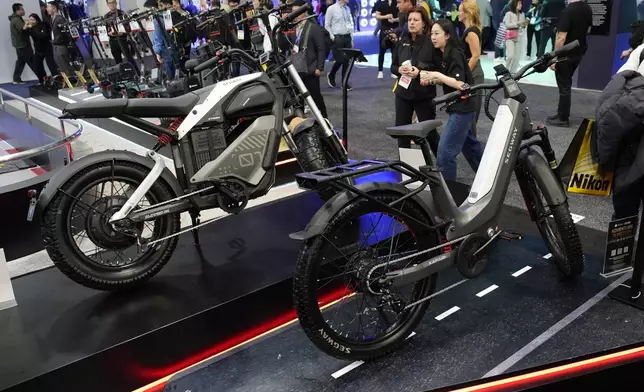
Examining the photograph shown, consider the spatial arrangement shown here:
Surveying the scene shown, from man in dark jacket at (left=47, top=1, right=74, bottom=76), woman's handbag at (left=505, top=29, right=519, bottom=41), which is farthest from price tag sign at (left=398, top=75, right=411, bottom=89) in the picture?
man in dark jacket at (left=47, top=1, right=74, bottom=76)

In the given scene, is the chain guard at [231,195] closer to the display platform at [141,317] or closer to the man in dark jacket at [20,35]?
the display platform at [141,317]

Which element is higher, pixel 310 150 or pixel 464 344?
pixel 310 150

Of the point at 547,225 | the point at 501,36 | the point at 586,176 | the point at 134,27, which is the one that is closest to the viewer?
the point at 586,176

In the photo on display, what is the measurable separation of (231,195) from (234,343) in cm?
73

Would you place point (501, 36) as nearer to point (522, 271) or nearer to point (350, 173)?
point (522, 271)

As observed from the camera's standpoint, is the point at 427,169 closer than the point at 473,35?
Yes

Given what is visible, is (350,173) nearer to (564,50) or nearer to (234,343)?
(234,343)

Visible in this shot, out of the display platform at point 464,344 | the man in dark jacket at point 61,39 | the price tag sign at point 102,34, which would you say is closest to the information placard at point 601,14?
the display platform at point 464,344

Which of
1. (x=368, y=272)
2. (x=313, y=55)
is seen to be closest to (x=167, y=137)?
(x=368, y=272)

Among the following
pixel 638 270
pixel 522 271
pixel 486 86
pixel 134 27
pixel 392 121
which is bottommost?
pixel 392 121

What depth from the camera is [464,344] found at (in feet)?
8.11

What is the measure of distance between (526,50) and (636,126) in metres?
9.46

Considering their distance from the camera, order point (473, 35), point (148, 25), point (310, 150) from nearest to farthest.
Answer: point (310, 150) < point (473, 35) < point (148, 25)

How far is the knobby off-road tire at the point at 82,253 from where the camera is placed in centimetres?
239
